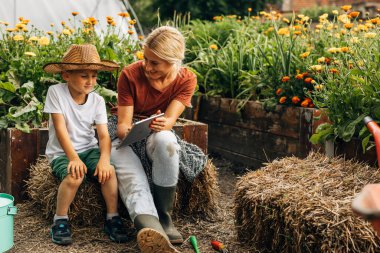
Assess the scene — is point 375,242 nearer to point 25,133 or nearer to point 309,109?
point 309,109

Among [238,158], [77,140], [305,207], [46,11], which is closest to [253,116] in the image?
[238,158]

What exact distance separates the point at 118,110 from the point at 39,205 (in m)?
0.80

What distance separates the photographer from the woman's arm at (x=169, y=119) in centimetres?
296

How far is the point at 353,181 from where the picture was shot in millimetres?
2617

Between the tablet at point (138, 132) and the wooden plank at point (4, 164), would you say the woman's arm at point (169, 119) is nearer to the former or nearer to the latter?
the tablet at point (138, 132)

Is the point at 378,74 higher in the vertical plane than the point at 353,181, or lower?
higher

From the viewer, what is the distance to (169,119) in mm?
3084

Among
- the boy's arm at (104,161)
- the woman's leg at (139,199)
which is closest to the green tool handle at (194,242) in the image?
the woman's leg at (139,199)

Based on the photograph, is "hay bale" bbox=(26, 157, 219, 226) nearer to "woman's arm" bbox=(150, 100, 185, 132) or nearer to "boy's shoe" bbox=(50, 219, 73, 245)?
"boy's shoe" bbox=(50, 219, 73, 245)

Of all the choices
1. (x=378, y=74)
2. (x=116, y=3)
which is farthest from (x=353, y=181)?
(x=116, y=3)

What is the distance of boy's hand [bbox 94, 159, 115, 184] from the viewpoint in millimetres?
2943

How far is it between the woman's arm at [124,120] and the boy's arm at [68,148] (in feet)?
0.91

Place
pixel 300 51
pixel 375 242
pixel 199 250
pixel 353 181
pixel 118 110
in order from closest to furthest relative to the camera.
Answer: pixel 375 242 < pixel 353 181 < pixel 199 250 < pixel 118 110 < pixel 300 51

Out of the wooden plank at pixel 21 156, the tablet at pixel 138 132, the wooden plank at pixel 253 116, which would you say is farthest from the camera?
the wooden plank at pixel 253 116
